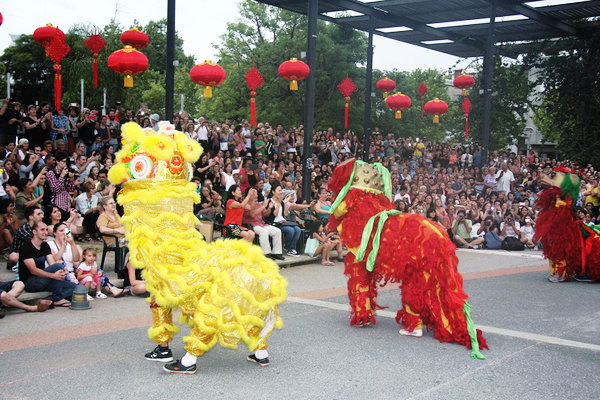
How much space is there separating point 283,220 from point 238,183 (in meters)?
1.31

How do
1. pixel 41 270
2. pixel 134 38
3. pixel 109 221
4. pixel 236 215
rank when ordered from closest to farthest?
1. pixel 41 270
2. pixel 109 221
3. pixel 236 215
4. pixel 134 38

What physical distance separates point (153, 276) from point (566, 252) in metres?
7.27

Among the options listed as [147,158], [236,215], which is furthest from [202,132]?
[147,158]

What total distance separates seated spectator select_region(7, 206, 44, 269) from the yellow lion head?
117 inches

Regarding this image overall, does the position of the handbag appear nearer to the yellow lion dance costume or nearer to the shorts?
the shorts

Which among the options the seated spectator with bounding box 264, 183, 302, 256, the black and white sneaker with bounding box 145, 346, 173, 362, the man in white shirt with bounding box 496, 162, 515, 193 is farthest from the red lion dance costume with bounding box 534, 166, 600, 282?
the man in white shirt with bounding box 496, 162, 515, 193

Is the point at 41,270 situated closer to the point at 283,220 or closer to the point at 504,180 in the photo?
the point at 283,220

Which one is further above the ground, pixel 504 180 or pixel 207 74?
pixel 207 74

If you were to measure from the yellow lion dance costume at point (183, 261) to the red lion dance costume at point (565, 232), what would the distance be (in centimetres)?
639

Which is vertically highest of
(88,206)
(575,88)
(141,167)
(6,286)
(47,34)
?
(575,88)

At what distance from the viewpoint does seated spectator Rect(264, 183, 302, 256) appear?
439 inches

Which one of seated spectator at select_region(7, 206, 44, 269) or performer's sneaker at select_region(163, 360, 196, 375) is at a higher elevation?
seated spectator at select_region(7, 206, 44, 269)

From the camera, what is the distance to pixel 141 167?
4.66 m

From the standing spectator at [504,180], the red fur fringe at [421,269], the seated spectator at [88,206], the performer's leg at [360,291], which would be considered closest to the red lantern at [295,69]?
the seated spectator at [88,206]
